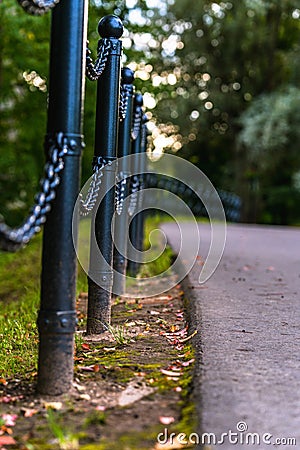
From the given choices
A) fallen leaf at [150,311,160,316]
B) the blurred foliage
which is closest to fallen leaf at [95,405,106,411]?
fallen leaf at [150,311,160,316]

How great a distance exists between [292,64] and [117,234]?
1724 cm

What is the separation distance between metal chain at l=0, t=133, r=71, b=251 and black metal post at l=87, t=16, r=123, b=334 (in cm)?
109

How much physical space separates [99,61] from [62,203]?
3.89ft

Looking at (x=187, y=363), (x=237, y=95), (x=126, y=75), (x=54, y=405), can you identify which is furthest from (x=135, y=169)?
(x=237, y=95)

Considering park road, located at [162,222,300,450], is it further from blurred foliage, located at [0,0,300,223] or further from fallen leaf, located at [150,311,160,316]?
blurred foliage, located at [0,0,300,223]

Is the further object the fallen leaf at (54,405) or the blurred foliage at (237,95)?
the blurred foliage at (237,95)

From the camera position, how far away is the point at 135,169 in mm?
6066

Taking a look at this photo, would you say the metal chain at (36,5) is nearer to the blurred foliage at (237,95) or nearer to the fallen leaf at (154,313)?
the fallen leaf at (154,313)

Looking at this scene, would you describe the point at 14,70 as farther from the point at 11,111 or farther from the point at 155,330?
the point at 155,330

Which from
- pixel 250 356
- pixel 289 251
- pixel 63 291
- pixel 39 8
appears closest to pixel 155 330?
pixel 250 356

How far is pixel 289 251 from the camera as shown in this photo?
960cm

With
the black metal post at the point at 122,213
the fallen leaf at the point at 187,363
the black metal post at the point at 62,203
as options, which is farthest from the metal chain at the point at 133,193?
the black metal post at the point at 62,203

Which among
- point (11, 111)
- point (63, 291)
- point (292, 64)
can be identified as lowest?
point (63, 291)

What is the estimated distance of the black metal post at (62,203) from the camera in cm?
261
